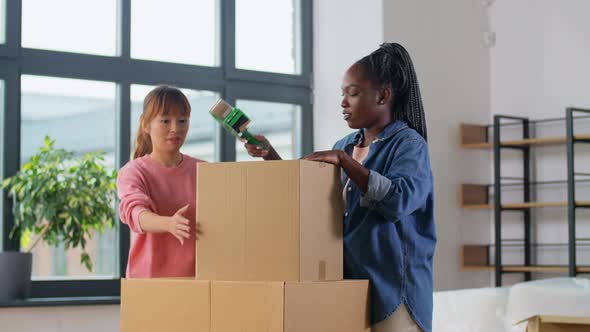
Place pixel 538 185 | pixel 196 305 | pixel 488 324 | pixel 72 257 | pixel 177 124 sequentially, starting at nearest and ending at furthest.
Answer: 1. pixel 196 305
2. pixel 177 124
3. pixel 488 324
4. pixel 72 257
5. pixel 538 185

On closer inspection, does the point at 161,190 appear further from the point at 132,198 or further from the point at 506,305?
the point at 506,305

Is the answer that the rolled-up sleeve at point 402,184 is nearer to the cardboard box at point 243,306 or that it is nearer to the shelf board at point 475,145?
the cardboard box at point 243,306

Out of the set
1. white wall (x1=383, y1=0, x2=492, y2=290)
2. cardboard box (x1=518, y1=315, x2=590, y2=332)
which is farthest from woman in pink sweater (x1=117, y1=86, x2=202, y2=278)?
white wall (x1=383, y1=0, x2=492, y2=290)

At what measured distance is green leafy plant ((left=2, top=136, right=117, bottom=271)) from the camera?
3.95 metres

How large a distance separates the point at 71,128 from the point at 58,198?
0.61 metres

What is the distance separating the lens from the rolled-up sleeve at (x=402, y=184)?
163cm

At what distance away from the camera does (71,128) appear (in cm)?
445

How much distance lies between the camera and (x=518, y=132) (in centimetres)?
553

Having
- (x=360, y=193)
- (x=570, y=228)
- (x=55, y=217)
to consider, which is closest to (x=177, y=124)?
(x=360, y=193)

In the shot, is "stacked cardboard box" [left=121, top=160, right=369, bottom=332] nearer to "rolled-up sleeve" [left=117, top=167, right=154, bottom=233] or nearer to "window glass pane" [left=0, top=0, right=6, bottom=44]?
"rolled-up sleeve" [left=117, top=167, right=154, bottom=233]

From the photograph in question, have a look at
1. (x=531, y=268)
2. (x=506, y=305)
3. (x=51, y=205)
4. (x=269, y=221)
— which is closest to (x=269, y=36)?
(x=51, y=205)

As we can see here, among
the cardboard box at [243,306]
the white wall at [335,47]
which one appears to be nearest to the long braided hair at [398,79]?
the cardboard box at [243,306]

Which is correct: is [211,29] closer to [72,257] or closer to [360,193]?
[72,257]

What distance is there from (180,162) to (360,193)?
0.52 metres
